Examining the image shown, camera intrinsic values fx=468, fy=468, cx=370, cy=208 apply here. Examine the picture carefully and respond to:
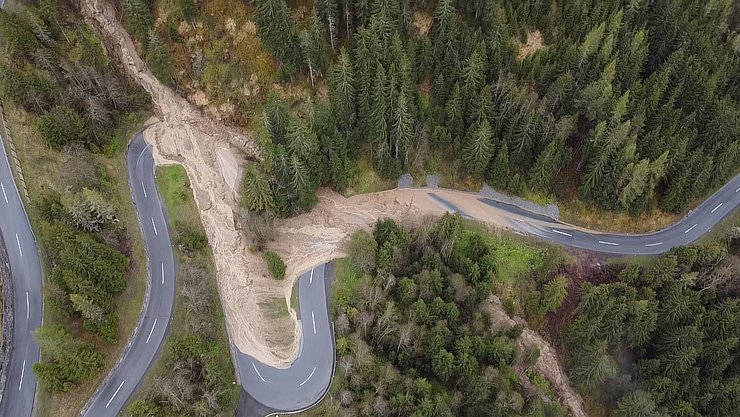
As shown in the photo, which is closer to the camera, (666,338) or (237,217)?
(666,338)

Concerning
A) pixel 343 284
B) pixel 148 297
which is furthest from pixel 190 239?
pixel 343 284

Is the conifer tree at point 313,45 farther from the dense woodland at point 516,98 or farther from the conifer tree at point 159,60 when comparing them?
the conifer tree at point 159,60

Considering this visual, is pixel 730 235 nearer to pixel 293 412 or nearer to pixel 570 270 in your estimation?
pixel 570 270

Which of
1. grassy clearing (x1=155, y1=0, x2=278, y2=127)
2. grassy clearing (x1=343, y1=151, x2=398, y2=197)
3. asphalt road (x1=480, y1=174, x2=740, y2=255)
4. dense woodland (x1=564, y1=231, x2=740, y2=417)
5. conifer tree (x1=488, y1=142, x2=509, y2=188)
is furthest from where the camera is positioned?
grassy clearing (x1=155, y1=0, x2=278, y2=127)

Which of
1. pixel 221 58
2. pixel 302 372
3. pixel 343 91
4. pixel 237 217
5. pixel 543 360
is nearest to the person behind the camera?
pixel 302 372

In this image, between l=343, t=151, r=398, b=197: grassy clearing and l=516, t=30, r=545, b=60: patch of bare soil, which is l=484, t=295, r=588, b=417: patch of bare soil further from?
l=516, t=30, r=545, b=60: patch of bare soil

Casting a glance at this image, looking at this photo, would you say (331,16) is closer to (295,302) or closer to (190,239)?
(190,239)

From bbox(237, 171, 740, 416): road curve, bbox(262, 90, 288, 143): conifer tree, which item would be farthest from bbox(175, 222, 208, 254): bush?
bbox(262, 90, 288, 143): conifer tree
